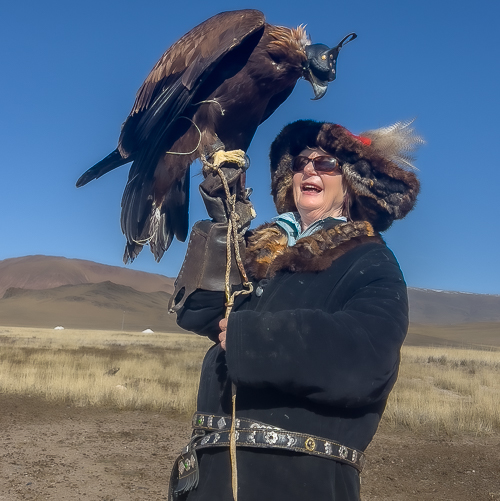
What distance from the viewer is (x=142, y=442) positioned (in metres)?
6.35

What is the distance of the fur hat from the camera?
1.71 metres

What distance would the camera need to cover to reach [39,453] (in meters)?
5.87

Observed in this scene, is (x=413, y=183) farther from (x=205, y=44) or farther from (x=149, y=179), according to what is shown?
(x=205, y=44)

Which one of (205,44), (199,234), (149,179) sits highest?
(205,44)

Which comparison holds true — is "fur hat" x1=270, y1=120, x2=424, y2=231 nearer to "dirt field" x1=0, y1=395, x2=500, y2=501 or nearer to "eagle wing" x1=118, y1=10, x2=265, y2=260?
"eagle wing" x1=118, y1=10, x2=265, y2=260

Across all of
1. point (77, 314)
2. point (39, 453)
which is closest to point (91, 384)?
point (39, 453)

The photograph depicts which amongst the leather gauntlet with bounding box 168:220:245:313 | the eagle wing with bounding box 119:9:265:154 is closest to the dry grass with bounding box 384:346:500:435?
the eagle wing with bounding box 119:9:265:154

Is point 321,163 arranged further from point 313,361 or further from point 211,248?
point 313,361

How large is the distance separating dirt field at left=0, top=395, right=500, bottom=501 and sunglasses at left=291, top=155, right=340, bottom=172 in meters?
3.87

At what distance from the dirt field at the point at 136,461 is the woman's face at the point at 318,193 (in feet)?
12.4

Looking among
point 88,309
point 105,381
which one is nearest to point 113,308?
point 88,309

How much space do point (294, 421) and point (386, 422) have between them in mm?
6813

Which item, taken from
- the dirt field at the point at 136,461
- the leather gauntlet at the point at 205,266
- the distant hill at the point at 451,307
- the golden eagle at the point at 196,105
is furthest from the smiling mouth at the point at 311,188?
the distant hill at the point at 451,307

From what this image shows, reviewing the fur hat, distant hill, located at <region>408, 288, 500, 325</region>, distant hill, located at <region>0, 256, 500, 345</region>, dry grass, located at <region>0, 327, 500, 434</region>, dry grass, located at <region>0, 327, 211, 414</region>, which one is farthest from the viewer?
distant hill, located at <region>408, 288, 500, 325</region>
